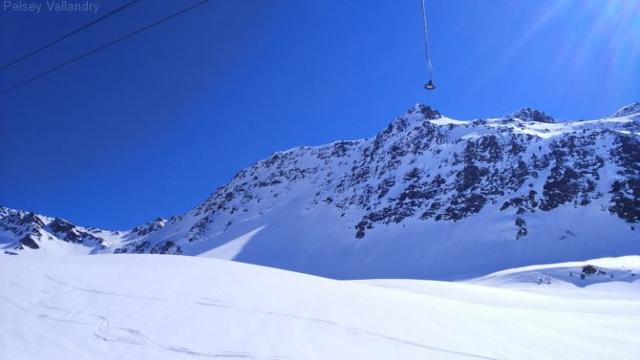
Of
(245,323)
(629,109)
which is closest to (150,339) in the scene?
(245,323)

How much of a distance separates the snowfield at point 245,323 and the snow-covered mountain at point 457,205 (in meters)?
60.1

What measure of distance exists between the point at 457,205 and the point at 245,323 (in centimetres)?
9649

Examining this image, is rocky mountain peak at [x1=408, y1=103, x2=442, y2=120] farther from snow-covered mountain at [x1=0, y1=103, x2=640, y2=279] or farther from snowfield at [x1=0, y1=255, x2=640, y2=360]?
snowfield at [x1=0, y1=255, x2=640, y2=360]

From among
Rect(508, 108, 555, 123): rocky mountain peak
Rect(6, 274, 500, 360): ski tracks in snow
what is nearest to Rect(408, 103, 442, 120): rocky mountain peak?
Rect(508, 108, 555, 123): rocky mountain peak

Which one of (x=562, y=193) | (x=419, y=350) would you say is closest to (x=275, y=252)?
(x=562, y=193)

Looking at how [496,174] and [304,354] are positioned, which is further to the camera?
[496,174]

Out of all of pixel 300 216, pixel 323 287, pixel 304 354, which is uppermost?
pixel 300 216

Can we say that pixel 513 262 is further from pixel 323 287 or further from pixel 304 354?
pixel 304 354

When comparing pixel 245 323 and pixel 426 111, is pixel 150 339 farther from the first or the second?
pixel 426 111

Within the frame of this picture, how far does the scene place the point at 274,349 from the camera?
1133 centimetres

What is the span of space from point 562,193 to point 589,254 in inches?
856

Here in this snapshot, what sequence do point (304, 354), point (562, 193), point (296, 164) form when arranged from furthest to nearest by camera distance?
point (296, 164) < point (562, 193) < point (304, 354)

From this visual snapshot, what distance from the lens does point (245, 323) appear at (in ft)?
43.9

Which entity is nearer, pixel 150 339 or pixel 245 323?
pixel 150 339
